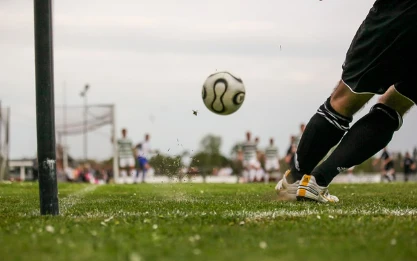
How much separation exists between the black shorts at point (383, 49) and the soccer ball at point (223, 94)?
1526mm

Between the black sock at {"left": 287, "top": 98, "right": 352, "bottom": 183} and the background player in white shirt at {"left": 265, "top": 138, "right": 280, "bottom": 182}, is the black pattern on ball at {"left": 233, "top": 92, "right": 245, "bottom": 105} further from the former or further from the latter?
the background player in white shirt at {"left": 265, "top": 138, "right": 280, "bottom": 182}

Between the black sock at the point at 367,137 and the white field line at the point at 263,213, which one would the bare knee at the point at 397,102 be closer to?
the black sock at the point at 367,137

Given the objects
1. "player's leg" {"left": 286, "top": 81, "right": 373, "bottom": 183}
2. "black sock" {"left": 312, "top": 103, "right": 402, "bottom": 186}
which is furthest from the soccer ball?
"black sock" {"left": 312, "top": 103, "right": 402, "bottom": 186}

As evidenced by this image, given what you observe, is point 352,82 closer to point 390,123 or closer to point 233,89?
point 390,123

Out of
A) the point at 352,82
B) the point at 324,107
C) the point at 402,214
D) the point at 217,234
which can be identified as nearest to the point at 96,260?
the point at 217,234

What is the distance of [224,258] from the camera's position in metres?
2.91

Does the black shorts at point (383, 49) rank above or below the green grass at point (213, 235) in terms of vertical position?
above

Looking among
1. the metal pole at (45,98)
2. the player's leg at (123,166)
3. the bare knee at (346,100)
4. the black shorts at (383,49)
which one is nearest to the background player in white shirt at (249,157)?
the player's leg at (123,166)

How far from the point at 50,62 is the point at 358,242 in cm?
Result: 248

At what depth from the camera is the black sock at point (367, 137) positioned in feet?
19.9

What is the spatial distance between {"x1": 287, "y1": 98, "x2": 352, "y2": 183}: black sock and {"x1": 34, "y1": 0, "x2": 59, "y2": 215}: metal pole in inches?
90.9

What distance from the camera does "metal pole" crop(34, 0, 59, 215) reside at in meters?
4.83

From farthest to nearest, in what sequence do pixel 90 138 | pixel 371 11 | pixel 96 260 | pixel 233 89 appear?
pixel 90 138
pixel 233 89
pixel 371 11
pixel 96 260

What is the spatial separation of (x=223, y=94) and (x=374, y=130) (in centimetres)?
146
